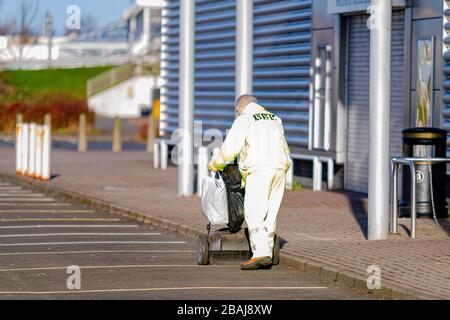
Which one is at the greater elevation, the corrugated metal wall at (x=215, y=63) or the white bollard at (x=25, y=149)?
the corrugated metal wall at (x=215, y=63)

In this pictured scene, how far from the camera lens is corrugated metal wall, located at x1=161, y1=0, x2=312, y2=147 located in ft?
78.3

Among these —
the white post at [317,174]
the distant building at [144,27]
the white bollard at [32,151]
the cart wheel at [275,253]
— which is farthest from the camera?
the distant building at [144,27]

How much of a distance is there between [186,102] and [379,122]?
7004 mm

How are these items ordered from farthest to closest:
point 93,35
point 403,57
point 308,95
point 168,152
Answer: point 93,35 → point 168,152 → point 308,95 → point 403,57

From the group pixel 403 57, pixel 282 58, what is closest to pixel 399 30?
pixel 403 57

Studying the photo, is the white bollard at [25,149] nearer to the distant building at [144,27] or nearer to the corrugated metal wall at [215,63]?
the corrugated metal wall at [215,63]

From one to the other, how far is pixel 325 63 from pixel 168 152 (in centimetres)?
807

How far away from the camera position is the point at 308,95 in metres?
23.5

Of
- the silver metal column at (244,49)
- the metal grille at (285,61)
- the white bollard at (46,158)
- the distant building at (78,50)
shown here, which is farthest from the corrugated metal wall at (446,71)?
the distant building at (78,50)

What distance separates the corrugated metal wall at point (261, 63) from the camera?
23875mm

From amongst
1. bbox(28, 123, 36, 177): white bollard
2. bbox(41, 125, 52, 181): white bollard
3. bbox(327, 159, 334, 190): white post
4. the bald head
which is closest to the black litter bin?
the bald head

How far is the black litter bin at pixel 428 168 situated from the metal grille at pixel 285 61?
6599 millimetres

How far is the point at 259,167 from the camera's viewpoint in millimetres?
12508

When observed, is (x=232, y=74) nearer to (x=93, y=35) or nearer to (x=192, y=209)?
(x=192, y=209)
